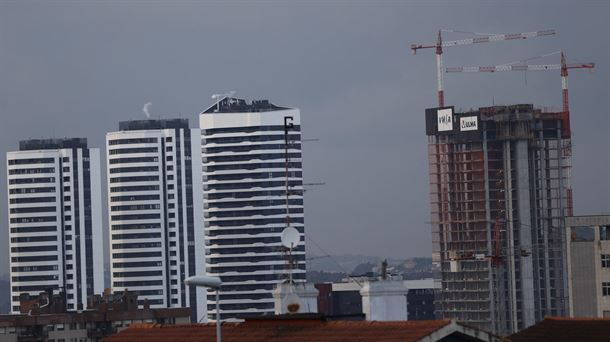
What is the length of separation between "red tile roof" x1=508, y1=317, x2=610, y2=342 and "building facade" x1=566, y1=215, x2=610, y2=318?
288ft

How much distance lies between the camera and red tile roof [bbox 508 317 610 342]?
40812mm

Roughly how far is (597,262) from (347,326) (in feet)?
340

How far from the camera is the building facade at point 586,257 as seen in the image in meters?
134

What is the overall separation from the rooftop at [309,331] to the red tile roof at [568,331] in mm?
9680

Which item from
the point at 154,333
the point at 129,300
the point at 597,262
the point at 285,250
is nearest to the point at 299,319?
the point at 154,333

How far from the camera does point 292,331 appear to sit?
3278 centimetres

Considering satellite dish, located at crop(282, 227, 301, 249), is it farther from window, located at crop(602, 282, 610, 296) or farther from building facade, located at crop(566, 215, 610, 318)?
building facade, located at crop(566, 215, 610, 318)

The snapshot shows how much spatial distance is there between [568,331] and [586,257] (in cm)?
10848

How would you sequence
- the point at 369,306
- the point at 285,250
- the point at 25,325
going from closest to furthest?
the point at 369,306
the point at 285,250
the point at 25,325

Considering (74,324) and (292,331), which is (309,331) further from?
(74,324)

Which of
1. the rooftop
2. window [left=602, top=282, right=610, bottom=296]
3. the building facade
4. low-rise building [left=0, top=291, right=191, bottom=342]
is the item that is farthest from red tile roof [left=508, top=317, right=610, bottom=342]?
low-rise building [left=0, top=291, right=191, bottom=342]

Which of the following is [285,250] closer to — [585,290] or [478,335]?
[478,335]

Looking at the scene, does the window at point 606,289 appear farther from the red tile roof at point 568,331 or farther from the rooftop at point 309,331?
the rooftop at point 309,331

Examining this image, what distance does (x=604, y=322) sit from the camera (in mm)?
41250
